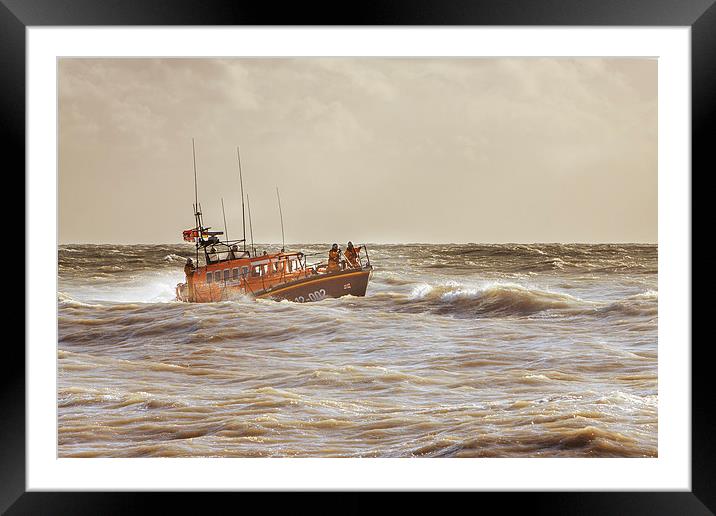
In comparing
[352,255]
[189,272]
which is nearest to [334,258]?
[352,255]

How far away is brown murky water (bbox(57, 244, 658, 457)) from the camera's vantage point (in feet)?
8.23

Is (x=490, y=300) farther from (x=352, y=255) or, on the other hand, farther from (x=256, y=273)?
(x=256, y=273)

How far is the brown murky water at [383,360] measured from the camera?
251cm

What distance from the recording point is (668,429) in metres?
2.05

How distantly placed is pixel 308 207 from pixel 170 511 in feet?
4.31

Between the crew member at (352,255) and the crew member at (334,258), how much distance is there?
32 mm

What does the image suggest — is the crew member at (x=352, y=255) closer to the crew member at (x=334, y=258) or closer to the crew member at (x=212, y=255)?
the crew member at (x=334, y=258)

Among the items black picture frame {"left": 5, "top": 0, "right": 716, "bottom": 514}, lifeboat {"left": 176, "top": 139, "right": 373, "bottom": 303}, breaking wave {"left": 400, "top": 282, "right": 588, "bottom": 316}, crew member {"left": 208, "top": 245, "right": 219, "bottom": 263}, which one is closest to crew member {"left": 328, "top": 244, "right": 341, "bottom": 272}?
lifeboat {"left": 176, "top": 139, "right": 373, "bottom": 303}

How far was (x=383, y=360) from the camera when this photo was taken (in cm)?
282

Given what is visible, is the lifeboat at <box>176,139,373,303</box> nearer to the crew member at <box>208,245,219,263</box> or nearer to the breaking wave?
the crew member at <box>208,245,219,263</box>
